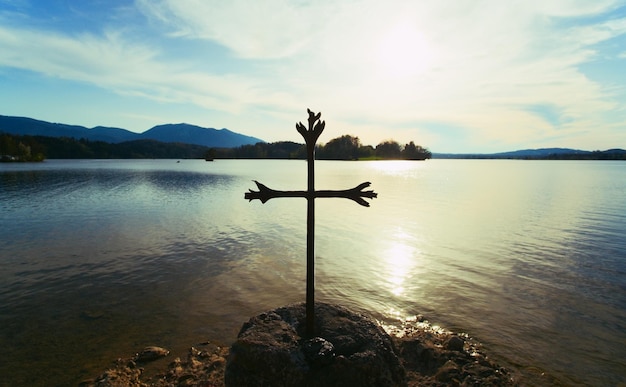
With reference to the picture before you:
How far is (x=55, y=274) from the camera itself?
14.3 meters

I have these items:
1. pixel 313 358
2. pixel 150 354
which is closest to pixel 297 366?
pixel 313 358

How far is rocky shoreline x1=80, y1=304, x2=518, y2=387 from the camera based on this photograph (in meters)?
6.64

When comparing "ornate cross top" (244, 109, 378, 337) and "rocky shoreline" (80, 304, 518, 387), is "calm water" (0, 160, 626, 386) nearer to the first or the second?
"rocky shoreline" (80, 304, 518, 387)

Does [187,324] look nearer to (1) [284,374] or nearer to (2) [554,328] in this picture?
(1) [284,374]

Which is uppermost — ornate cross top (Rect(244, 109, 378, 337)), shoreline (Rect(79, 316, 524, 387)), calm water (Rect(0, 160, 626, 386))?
ornate cross top (Rect(244, 109, 378, 337))

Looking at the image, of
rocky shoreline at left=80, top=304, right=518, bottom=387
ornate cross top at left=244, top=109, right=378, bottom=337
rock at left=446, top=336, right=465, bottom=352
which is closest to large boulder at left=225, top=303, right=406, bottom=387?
rocky shoreline at left=80, top=304, right=518, bottom=387

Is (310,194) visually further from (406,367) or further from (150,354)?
(150,354)

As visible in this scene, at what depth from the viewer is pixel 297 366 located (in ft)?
19.5

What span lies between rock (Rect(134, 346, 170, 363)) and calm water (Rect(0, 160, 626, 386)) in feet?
1.32

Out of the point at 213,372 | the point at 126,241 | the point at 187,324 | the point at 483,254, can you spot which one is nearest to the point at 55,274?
the point at 126,241

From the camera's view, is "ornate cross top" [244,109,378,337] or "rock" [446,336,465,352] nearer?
"ornate cross top" [244,109,378,337]

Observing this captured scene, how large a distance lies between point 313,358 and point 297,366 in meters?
0.34

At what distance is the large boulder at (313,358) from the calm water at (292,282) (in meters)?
3.61

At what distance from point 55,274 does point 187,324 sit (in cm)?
883
